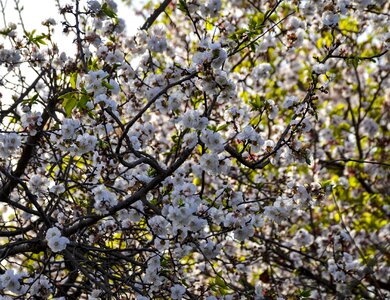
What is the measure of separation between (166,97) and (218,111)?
248 cm

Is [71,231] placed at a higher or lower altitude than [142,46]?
lower

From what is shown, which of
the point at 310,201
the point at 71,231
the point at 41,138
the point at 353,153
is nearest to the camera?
the point at 71,231

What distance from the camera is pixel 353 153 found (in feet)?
28.5

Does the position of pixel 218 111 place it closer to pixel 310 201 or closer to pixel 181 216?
pixel 310 201

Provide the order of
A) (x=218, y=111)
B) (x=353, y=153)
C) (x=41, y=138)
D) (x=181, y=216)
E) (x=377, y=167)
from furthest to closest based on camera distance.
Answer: (x=353, y=153), (x=377, y=167), (x=218, y=111), (x=41, y=138), (x=181, y=216)

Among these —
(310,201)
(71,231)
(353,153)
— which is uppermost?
(353,153)

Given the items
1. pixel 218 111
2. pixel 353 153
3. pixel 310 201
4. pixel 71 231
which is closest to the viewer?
pixel 71 231

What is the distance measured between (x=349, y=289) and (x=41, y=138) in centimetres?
307

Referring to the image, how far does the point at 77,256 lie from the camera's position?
4051 millimetres

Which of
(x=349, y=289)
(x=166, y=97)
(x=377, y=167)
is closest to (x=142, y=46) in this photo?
(x=166, y=97)

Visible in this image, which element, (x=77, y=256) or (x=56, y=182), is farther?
(x=56, y=182)

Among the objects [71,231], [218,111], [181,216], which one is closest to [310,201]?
[181,216]

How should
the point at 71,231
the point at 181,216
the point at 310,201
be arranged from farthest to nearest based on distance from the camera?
the point at 310,201 → the point at 71,231 → the point at 181,216

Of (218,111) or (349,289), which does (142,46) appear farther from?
(349,289)
